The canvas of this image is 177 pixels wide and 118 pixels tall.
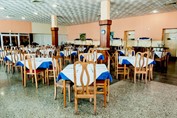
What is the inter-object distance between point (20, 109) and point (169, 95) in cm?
356

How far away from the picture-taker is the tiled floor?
9.11 ft

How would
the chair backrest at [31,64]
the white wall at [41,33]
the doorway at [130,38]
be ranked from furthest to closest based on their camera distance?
the white wall at [41,33]
the doorway at [130,38]
the chair backrest at [31,64]

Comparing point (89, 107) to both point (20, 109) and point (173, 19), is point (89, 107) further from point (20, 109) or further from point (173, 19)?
point (173, 19)

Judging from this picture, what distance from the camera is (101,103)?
3.26 m

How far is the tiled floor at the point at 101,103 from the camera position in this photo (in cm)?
278

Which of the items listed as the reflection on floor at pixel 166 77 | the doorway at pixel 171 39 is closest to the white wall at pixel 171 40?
the doorway at pixel 171 39

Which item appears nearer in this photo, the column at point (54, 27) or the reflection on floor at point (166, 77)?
the reflection on floor at point (166, 77)

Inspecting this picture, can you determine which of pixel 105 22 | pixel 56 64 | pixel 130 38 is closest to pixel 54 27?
pixel 105 22

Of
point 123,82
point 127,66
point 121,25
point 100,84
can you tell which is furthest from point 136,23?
point 100,84

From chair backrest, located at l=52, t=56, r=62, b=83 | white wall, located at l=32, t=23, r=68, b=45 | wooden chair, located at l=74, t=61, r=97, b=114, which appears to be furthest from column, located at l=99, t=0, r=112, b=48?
white wall, located at l=32, t=23, r=68, b=45

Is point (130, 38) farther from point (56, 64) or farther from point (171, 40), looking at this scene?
point (56, 64)

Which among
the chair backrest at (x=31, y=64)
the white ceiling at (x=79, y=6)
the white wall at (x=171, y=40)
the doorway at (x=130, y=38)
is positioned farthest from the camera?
the doorway at (x=130, y=38)

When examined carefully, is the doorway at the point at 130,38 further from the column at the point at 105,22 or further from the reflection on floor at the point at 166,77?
the reflection on floor at the point at 166,77

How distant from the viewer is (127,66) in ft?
18.1
